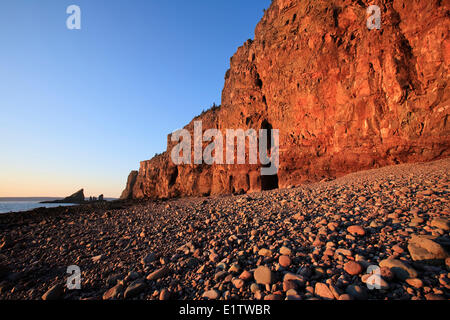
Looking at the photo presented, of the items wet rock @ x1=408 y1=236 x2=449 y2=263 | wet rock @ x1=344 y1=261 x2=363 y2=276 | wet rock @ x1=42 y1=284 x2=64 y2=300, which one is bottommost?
wet rock @ x1=42 y1=284 x2=64 y2=300

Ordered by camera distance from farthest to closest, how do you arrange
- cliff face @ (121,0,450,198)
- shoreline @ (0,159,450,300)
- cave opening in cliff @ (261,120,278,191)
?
cave opening in cliff @ (261,120,278,191)
cliff face @ (121,0,450,198)
shoreline @ (0,159,450,300)

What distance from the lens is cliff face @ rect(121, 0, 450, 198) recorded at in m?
9.07

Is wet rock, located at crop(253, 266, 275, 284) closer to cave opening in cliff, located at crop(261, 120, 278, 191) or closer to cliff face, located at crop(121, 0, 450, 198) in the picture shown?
cliff face, located at crop(121, 0, 450, 198)

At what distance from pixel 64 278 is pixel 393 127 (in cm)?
1459

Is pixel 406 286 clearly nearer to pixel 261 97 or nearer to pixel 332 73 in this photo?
pixel 332 73

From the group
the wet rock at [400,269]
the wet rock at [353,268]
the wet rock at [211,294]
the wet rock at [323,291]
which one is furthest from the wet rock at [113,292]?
the wet rock at [400,269]

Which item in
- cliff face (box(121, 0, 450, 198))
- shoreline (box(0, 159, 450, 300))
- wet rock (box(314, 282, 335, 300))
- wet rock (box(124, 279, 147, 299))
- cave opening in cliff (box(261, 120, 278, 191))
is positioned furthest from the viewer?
cave opening in cliff (box(261, 120, 278, 191))

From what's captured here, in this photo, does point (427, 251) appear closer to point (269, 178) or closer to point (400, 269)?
point (400, 269)

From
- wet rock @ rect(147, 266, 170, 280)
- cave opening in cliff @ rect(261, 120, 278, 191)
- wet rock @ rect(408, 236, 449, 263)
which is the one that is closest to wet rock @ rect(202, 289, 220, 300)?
wet rock @ rect(147, 266, 170, 280)

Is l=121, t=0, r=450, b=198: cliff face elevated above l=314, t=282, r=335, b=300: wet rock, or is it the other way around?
l=121, t=0, r=450, b=198: cliff face

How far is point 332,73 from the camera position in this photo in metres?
12.7

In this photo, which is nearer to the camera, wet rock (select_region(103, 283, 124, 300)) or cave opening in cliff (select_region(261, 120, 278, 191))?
wet rock (select_region(103, 283, 124, 300))
